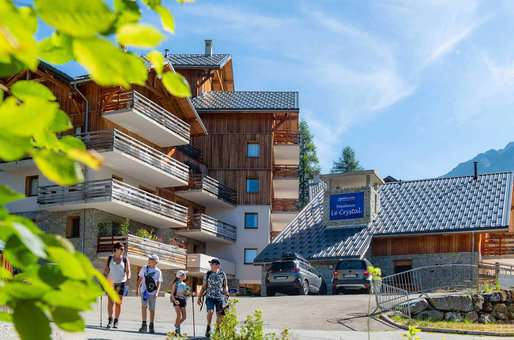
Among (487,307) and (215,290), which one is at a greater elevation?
(215,290)

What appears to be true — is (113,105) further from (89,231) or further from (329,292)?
(329,292)

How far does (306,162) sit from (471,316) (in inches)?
2406

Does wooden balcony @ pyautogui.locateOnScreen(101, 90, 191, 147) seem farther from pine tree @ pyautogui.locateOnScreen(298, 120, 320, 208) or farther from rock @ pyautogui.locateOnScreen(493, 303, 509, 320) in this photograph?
pine tree @ pyautogui.locateOnScreen(298, 120, 320, 208)

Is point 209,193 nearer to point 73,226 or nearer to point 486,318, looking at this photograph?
point 73,226

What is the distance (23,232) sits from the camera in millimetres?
1382

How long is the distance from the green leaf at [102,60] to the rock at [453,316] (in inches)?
835

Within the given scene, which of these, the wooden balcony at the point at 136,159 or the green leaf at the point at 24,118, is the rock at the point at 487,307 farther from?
the green leaf at the point at 24,118

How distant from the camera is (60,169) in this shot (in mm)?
1380

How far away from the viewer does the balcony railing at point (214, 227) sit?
4375 cm

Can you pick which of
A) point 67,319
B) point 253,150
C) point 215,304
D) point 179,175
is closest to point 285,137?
point 253,150

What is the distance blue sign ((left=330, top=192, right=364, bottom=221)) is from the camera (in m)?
37.9

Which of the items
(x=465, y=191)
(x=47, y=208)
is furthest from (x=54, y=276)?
(x=465, y=191)

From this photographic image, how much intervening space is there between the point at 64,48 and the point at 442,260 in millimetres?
35869

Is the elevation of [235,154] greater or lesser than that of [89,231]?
greater
